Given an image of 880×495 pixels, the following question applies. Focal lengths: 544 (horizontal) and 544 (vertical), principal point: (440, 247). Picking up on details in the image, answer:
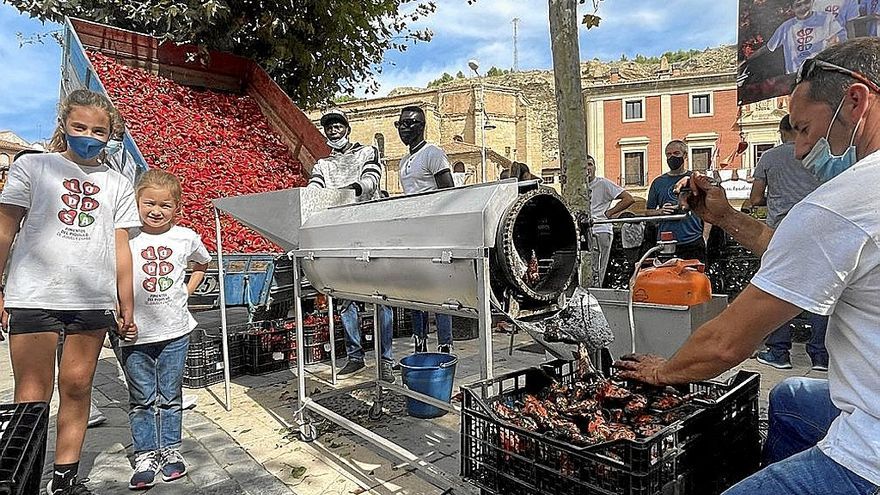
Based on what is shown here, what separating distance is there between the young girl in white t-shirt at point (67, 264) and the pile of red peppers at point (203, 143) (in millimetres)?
2576

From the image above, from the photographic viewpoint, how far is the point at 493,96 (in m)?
53.4

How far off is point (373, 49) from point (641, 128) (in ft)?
110

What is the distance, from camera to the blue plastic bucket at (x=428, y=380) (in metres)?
3.62

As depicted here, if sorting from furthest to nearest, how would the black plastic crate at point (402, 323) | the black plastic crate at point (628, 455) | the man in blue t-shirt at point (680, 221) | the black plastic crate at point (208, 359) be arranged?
1. the black plastic crate at point (402, 323)
2. the man in blue t-shirt at point (680, 221)
3. the black plastic crate at point (208, 359)
4. the black plastic crate at point (628, 455)

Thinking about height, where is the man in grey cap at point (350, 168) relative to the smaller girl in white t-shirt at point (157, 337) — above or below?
above

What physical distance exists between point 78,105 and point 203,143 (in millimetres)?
4003

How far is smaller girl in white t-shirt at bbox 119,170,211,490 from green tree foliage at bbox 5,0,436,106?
4.47 m

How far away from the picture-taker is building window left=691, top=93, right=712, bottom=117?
3691 centimetres

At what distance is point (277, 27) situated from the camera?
722 cm

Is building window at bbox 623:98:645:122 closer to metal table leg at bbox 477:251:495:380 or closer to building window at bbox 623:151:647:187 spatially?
building window at bbox 623:151:647:187

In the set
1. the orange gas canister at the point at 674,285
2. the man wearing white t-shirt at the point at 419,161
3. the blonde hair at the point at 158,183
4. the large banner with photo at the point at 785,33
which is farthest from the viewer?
the large banner with photo at the point at 785,33

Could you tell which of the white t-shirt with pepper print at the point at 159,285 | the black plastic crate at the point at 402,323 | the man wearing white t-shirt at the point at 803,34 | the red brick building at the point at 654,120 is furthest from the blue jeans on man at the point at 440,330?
the red brick building at the point at 654,120

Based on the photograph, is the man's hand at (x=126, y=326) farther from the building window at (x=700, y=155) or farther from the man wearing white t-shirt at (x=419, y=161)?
the building window at (x=700, y=155)

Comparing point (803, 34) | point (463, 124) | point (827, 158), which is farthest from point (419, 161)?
point (463, 124)
